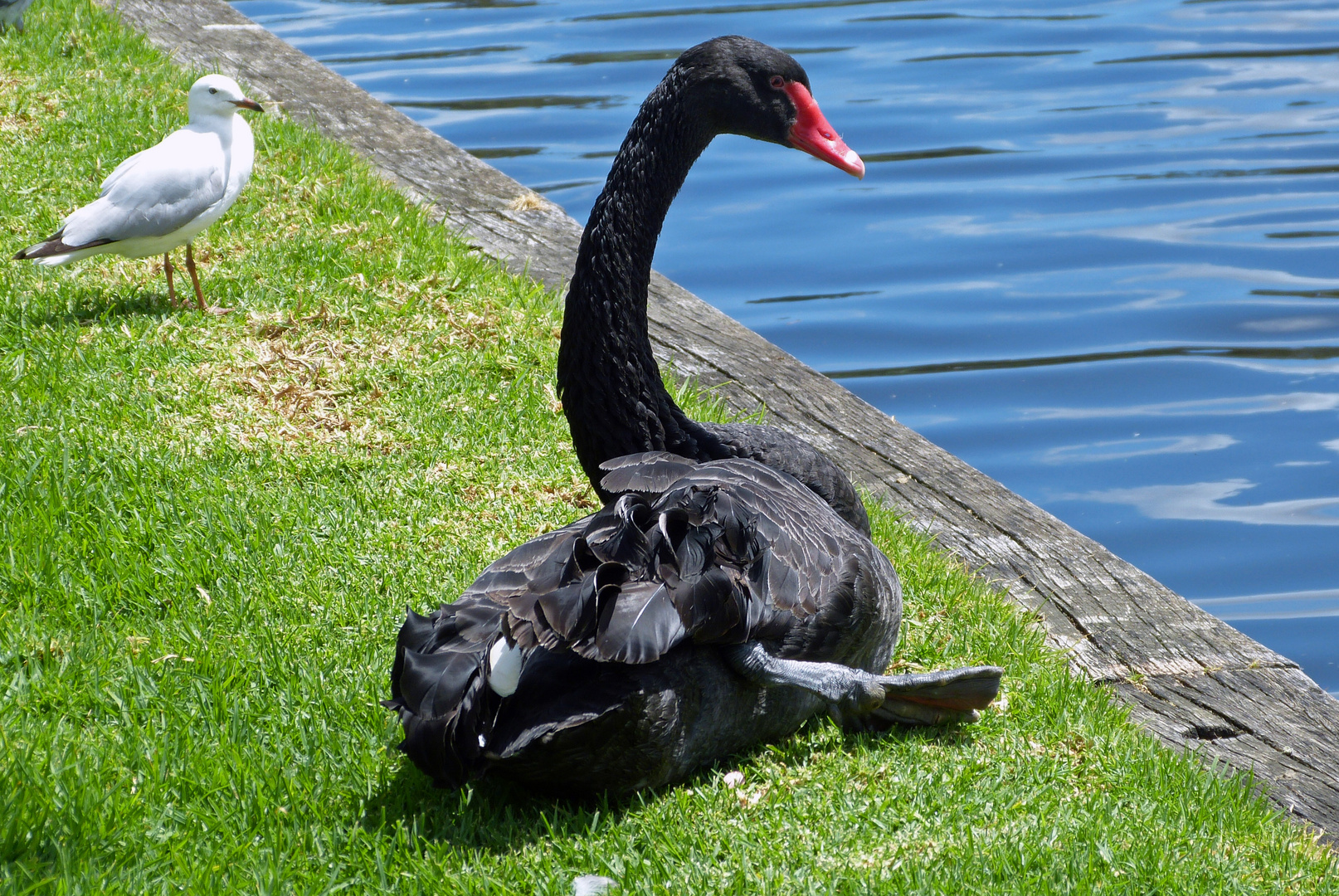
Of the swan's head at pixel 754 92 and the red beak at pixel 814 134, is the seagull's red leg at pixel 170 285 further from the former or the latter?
the red beak at pixel 814 134

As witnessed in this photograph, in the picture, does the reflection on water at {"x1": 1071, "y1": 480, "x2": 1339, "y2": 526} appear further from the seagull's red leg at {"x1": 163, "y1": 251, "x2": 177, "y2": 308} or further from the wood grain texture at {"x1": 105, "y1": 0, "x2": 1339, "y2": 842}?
the seagull's red leg at {"x1": 163, "y1": 251, "x2": 177, "y2": 308}

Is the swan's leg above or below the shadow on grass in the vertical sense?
above

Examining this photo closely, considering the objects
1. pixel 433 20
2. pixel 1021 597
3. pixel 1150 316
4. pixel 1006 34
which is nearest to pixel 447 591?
pixel 1021 597

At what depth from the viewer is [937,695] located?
3.05m

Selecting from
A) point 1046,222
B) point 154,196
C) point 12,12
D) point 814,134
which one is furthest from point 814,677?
point 12,12

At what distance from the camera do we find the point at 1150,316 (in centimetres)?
679

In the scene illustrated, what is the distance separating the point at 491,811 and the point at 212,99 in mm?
3547

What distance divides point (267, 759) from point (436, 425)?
69.9 inches

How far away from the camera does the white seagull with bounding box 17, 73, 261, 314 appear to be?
15.8ft

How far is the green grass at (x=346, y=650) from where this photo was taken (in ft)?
8.54

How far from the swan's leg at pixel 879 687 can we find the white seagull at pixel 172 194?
3.14 metres

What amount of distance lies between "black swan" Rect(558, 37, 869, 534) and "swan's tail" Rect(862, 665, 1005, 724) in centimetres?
76

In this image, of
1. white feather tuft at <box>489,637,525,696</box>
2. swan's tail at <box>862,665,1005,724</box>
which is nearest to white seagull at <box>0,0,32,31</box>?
white feather tuft at <box>489,637,525,696</box>

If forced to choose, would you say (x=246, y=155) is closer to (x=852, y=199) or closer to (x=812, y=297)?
(x=812, y=297)
